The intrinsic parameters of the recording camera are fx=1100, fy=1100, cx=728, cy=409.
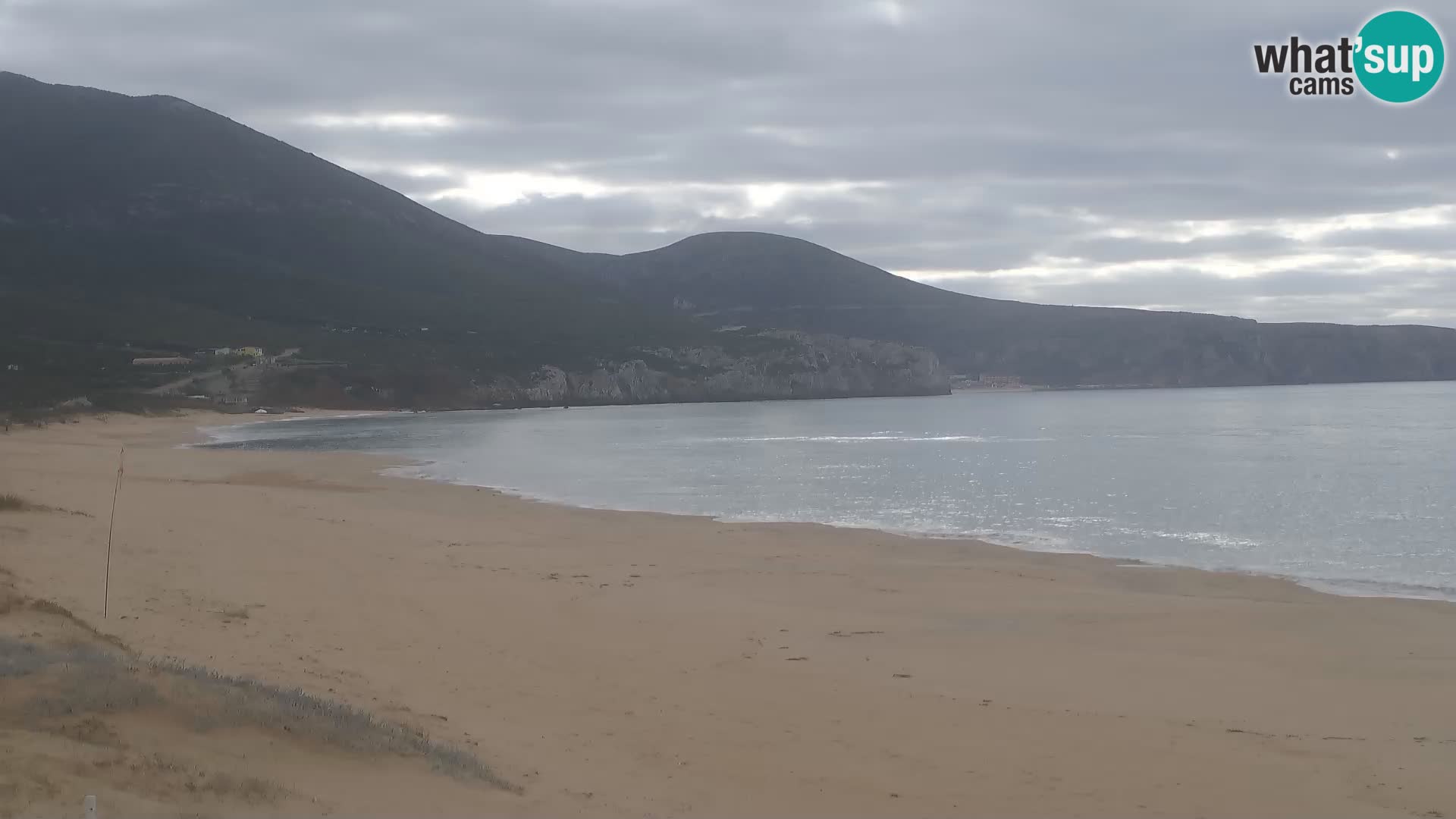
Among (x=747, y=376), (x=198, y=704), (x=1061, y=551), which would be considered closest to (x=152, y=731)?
(x=198, y=704)

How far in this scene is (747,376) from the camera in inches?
6954

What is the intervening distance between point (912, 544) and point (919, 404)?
12965 cm

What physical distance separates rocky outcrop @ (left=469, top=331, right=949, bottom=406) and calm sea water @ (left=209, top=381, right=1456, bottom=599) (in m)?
55.5

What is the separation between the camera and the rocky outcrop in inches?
6038

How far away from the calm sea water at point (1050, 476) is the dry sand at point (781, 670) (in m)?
5.57

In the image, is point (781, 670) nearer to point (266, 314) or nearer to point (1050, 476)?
point (1050, 476)

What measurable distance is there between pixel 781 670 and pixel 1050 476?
109 feet

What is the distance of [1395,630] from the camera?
46.1 feet

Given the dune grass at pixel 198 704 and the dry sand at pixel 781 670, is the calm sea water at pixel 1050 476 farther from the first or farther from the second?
the dune grass at pixel 198 704

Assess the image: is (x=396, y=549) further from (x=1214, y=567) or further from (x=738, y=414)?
(x=738, y=414)

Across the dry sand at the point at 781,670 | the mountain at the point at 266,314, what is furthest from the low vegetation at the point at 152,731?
the mountain at the point at 266,314

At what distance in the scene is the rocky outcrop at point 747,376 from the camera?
6038 inches

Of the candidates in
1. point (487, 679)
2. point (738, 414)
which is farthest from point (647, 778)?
point (738, 414)

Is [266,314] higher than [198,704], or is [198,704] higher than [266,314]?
[266,314]
